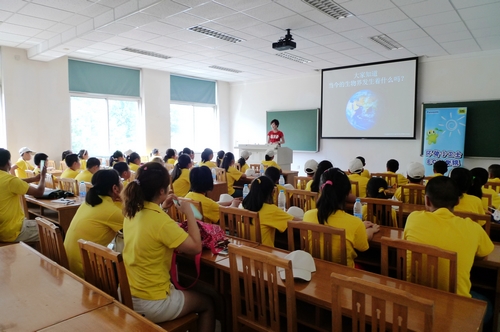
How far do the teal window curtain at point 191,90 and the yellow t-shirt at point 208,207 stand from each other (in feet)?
24.9

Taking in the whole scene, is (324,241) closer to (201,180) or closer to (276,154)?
(201,180)

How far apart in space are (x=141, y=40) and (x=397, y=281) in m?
6.28

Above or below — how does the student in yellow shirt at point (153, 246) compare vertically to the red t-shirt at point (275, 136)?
below

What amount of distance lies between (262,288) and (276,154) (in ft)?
18.2

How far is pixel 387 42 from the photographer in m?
6.48

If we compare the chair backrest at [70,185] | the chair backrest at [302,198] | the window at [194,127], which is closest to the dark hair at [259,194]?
the chair backrest at [302,198]

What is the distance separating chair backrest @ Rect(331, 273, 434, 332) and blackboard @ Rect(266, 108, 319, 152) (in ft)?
27.5

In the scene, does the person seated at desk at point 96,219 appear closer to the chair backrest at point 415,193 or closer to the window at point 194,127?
the chair backrest at point 415,193

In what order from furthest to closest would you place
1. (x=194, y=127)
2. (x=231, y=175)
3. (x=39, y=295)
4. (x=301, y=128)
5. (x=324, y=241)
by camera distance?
(x=194, y=127) → (x=301, y=128) → (x=231, y=175) → (x=324, y=241) → (x=39, y=295)

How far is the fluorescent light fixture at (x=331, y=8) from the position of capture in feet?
15.0

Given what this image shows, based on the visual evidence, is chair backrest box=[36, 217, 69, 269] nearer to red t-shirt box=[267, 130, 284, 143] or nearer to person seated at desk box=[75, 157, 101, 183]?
person seated at desk box=[75, 157, 101, 183]

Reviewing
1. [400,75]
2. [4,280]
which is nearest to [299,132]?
[400,75]

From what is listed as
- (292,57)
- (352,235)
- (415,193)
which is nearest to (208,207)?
(352,235)

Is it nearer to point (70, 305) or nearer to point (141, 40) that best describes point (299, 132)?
point (141, 40)
